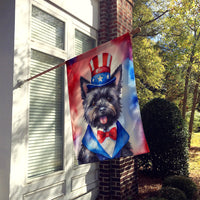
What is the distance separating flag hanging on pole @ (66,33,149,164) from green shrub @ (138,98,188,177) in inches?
164

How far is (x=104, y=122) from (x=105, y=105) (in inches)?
9.0

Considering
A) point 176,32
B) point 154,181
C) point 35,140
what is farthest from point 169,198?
point 176,32

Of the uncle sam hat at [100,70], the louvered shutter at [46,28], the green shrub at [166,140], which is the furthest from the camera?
the green shrub at [166,140]

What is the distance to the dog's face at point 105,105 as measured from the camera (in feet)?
10.8

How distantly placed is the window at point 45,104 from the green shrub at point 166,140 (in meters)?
3.46

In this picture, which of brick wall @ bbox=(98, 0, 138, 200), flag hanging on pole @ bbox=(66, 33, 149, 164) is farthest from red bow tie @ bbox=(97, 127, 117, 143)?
brick wall @ bbox=(98, 0, 138, 200)

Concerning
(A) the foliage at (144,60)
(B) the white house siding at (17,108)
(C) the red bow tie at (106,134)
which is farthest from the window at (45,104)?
(A) the foliage at (144,60)

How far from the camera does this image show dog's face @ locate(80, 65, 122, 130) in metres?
3.30

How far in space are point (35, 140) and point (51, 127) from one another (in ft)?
1.54

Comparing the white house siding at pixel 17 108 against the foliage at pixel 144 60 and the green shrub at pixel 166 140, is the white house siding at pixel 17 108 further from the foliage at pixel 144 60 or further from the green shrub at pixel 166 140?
the foliage at pixel 144 60

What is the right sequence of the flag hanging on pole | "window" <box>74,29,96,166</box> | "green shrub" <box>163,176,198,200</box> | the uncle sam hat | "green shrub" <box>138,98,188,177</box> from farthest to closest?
"green shrub" <box>138,98,188,177</box> < "green shrub" <box>163,176,198,200</box> < "window" <box>74,29,96,166</box> < the uncle sam hat < the flag hanging on pole

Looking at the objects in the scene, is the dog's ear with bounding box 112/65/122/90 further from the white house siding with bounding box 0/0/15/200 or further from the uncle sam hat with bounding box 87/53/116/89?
the white house siding with bounding box 0/0/15/200

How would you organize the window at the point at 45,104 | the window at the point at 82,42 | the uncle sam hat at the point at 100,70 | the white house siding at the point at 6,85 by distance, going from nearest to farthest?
the uncle sam hat at the point at 100,70, the white house siding at the point at 6,85, the window at the point at 45,104, the window at the point at 82,42

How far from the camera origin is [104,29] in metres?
5.93
